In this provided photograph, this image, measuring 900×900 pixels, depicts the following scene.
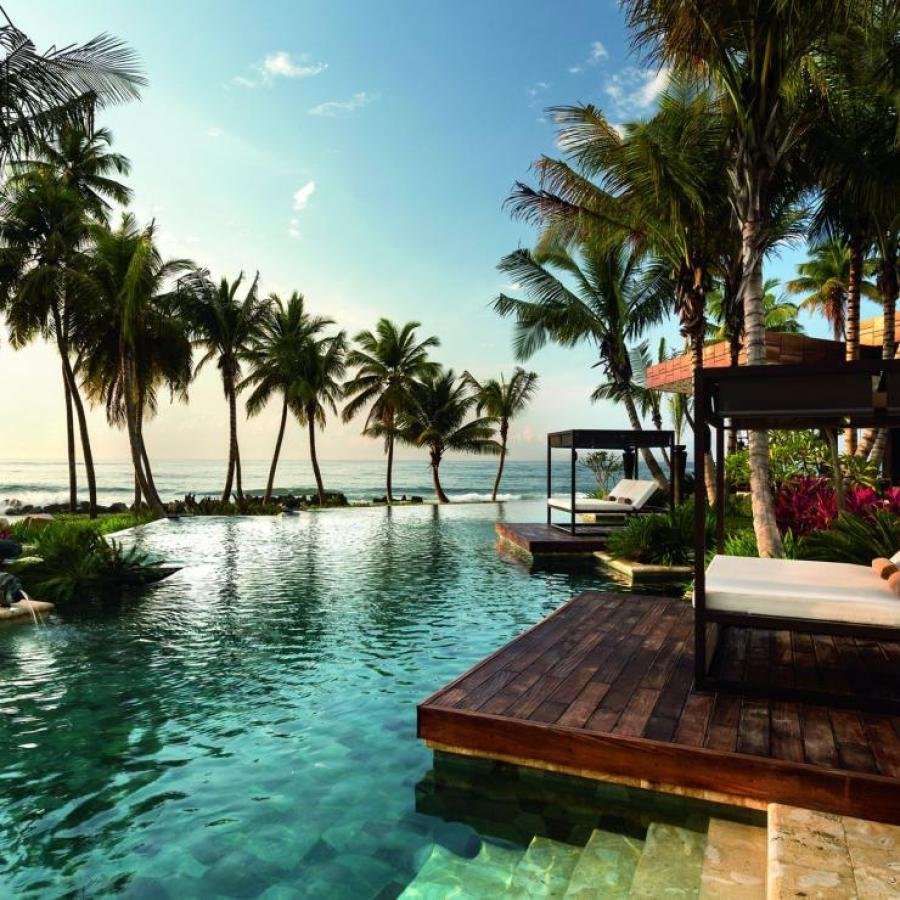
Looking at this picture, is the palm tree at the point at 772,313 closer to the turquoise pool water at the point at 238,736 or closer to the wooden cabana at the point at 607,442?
the wooden cabana at the point at 607,442

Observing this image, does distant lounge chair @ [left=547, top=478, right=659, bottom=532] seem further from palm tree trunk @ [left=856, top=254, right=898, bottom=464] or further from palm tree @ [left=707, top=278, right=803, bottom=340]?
palm tree @ [left=707, top=278, right=803, bottom=340]

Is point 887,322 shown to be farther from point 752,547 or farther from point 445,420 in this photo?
point 445,420

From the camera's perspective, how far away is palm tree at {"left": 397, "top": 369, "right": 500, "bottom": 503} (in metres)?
28.9

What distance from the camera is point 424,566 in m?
10.8

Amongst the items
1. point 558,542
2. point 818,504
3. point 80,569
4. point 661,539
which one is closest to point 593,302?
point 558,542

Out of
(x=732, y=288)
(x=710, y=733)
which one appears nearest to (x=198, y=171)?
(x=732, y=288)

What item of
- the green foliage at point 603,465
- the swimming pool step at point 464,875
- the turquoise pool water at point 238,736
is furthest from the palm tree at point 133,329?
the swimming pool step at point 464,875

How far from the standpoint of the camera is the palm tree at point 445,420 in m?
28.9

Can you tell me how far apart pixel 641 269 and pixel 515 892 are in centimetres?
1505

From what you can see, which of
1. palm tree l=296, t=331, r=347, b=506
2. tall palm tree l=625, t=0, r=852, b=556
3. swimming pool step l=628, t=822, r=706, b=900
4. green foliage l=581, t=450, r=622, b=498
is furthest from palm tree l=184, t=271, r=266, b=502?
swimming pool step l=628, t=822, r=706, b=900

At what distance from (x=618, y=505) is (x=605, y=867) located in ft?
34.5

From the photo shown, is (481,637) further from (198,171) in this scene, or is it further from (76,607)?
(198,171)

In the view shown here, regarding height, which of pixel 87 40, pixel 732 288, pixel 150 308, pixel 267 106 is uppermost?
pixel 267 106

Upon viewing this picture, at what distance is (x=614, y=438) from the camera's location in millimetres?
13445
